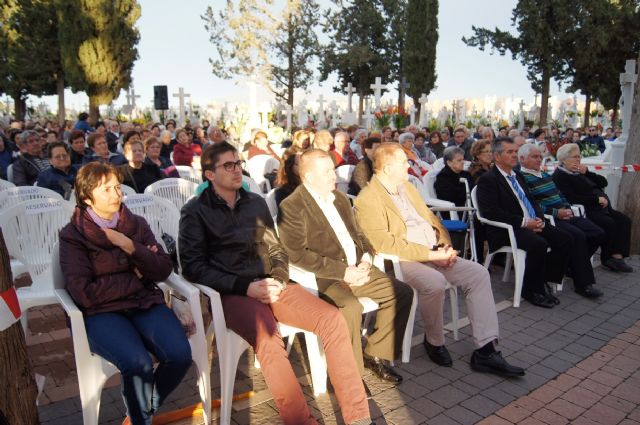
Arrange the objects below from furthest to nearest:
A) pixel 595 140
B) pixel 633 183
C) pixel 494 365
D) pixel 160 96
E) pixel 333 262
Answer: pixel 160 96, pixel 595 140, pixel 633 183, pixel 494 365, pixel 333 262

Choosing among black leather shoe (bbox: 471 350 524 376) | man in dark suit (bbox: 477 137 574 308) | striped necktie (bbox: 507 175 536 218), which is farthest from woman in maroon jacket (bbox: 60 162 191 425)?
striped necktie (bbox: 507 175 536 218)

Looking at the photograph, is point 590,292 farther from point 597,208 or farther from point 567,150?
point 567,150

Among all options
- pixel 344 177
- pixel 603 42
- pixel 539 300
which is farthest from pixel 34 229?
pixel 603 42

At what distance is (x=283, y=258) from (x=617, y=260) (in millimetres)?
4434

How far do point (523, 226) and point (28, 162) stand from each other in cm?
535

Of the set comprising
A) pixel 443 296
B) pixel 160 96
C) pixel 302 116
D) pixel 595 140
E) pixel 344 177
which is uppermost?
pixel 160 96

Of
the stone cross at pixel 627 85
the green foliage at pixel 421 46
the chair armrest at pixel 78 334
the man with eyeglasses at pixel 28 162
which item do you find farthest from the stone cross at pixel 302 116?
the chair armrest at pixel 78 334

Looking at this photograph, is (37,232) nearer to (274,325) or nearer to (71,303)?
(71,303)

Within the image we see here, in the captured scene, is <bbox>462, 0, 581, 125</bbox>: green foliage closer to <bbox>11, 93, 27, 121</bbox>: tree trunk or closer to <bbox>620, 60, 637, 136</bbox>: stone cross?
<bbox>620, 60, 637, 136</bbox>: stone cross

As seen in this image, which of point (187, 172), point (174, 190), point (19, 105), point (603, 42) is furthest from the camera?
point (19, 105)

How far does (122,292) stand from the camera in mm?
2721

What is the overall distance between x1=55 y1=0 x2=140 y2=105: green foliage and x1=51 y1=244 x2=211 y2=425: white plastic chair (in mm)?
25814

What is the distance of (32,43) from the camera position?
2870 cm

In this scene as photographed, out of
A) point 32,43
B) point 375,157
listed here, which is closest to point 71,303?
point 375,157
